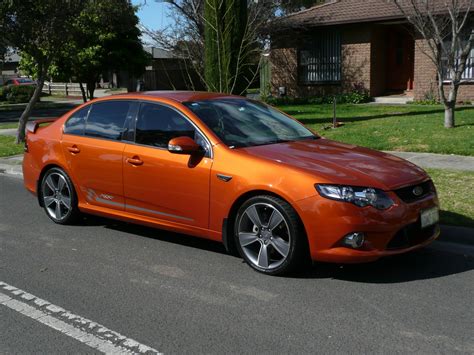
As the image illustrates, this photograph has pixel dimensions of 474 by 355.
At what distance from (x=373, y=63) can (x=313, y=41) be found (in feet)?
9.04

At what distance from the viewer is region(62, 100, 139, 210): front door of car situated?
6.07m

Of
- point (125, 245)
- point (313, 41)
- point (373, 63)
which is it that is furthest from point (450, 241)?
point (313, 41)

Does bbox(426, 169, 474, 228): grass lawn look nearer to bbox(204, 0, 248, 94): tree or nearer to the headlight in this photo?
the headlight

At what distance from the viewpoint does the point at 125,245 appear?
6.09 m

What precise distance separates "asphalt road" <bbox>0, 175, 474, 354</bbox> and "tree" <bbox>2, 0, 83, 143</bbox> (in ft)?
28.1

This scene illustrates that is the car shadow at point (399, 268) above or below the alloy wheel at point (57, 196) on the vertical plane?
below

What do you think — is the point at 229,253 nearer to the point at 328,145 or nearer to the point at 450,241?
the point at 328,145

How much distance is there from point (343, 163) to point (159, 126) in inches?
77.7

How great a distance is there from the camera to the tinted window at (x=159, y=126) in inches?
222

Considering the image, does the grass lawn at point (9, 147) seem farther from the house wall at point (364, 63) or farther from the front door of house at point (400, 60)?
the front door of house at point (400, 60)

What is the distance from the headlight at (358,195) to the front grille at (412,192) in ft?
0.65

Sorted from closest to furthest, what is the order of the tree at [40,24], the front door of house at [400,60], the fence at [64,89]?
the tree at [40,24], the front door of house at [400,60], the fence at [64,89]

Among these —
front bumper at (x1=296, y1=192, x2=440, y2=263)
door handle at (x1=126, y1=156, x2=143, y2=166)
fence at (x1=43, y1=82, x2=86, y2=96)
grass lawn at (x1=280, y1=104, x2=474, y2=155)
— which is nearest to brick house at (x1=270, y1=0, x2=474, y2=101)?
grass lawn at (x1=280, y1=104, x2=474, y2=155)

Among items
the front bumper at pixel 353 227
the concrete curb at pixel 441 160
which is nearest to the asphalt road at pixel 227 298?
the front bumper at pixel 353 227
